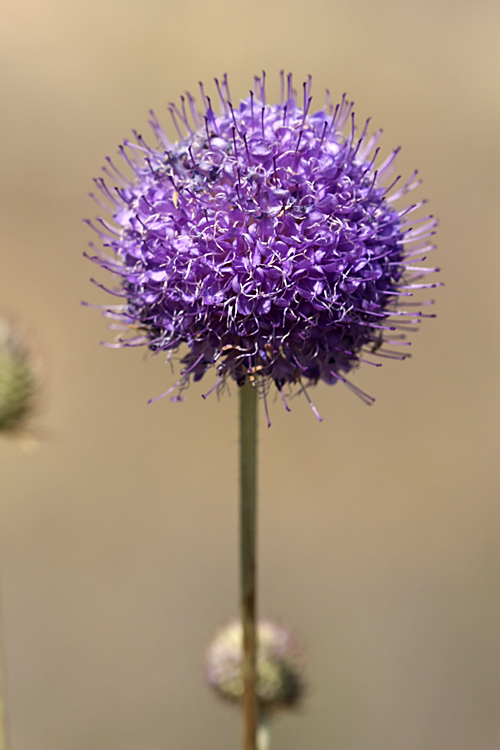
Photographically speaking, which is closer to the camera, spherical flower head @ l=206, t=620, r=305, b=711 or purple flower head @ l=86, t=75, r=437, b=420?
purple flower head @ l=86, t=75, r=437, b=420

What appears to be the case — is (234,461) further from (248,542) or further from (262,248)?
(262,248)

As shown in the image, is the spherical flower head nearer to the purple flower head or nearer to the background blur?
the purple flower head

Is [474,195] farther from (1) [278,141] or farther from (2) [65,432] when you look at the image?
(1) [278,141]

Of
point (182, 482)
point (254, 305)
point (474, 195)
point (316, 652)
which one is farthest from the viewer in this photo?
point (474, 195)

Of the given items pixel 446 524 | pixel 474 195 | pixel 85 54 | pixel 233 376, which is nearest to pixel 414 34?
pixel 474 195

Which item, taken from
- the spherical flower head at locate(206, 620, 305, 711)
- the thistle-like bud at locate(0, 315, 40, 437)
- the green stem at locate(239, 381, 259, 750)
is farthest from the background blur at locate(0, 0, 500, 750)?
the green stem at locate(239, 381, 259, 750)

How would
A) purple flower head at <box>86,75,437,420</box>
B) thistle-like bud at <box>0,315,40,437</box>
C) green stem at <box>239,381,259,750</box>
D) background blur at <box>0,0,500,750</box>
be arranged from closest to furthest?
purple flower head at <box>86,75,437,420</box>, green stem at <box>239,381,259,750</box>, thistle-like bud at <box>0,315,40,437</box>, background blur at <box>0,0,500,750</box>

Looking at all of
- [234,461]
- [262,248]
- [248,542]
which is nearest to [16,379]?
[248,542]
